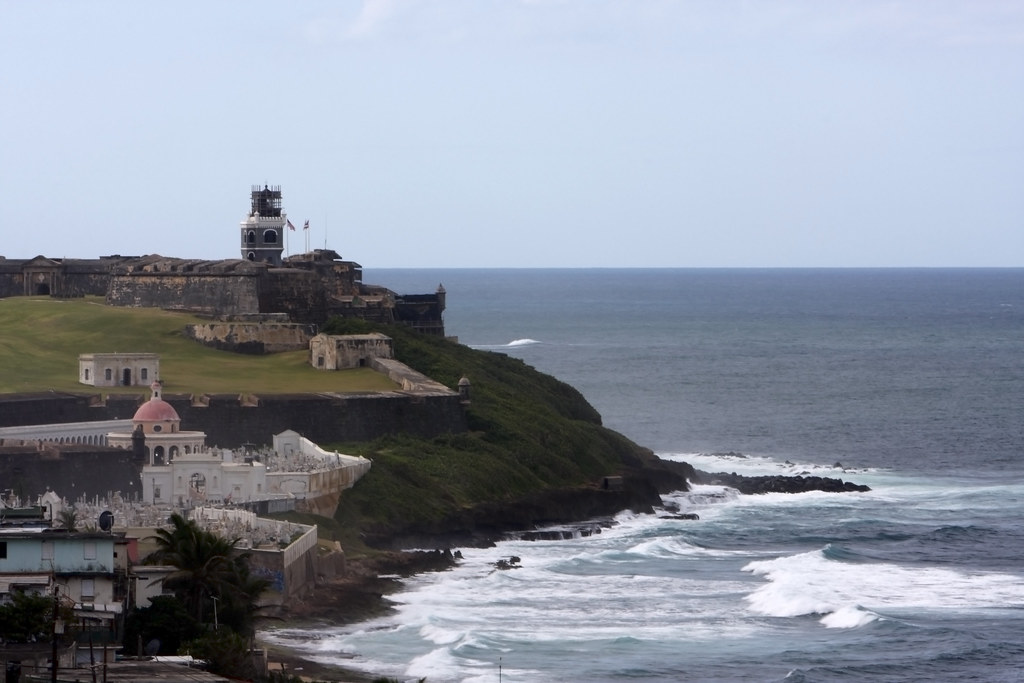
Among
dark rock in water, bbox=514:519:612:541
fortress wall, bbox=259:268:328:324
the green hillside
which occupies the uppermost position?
fortress wall, bbox=259:268:328:324

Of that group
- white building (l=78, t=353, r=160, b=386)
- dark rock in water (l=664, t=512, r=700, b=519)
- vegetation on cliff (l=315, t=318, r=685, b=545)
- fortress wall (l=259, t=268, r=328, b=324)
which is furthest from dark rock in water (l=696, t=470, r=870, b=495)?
white building (l=78, t=353, r=160, b=386)

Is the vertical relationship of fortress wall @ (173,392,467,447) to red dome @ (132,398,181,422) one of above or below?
below

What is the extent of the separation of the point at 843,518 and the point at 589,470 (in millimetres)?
8948

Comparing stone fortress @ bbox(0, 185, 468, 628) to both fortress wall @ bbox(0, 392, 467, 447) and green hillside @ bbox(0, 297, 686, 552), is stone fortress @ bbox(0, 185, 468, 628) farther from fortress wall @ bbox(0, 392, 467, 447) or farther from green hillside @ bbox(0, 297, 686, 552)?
green hillside @ bbox(0, 297, 686, 552)

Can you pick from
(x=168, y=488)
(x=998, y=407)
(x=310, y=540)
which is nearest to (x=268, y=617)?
(x=310, y=540)

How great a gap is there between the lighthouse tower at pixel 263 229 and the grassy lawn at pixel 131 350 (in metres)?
15.0

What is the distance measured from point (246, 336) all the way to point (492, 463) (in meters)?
14.2

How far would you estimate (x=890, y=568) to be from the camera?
55.6m

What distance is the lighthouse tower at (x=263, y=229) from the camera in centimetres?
9456

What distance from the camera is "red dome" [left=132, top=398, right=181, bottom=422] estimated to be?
182 feet

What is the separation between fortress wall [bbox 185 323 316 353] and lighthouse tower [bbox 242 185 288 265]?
18835 mm

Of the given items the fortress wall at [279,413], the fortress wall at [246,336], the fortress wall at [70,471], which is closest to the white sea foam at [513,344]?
the fortress wall at [246,336]

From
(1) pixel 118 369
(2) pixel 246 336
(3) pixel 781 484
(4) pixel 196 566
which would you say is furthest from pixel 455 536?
(4) pixel 196 566

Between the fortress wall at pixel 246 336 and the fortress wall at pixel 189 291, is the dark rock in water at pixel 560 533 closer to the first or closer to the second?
the fortress wall at pixel 246 336
